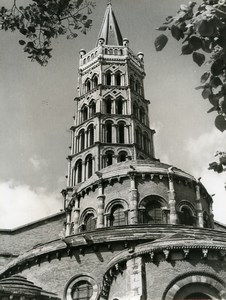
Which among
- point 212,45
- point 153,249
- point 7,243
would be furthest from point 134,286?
point 7,243

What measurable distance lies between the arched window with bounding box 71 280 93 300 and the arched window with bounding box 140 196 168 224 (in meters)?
6.47

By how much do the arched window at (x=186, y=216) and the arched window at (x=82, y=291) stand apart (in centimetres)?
872

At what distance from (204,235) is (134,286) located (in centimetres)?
685

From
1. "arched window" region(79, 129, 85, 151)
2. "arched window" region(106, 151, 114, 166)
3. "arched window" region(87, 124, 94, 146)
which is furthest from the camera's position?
"arched window" region(79, 129, 85, 151)

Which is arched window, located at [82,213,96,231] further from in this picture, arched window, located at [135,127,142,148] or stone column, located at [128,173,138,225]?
arched window, located at [135,127,142,148]

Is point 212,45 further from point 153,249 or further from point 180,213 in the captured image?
point 180,213

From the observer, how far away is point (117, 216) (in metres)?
29.5

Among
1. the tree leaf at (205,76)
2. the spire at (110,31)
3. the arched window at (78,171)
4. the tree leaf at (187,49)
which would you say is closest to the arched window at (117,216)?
the arched window at (78,171)

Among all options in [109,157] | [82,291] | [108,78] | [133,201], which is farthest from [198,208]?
[108,78]

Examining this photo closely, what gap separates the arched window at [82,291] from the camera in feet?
74.2

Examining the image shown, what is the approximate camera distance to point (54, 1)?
321 inches

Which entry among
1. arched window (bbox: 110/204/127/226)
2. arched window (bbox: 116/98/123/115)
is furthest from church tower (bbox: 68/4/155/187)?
arched window (bbox: 110/204/127/226)

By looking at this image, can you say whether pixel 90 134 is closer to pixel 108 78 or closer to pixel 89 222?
pixel 108 78

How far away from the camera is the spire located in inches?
2227
